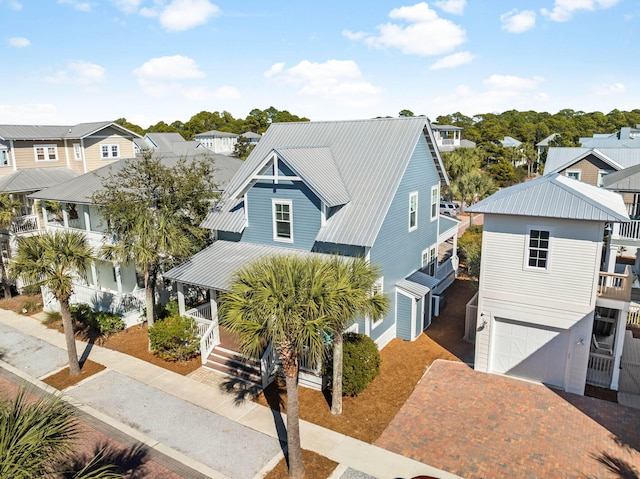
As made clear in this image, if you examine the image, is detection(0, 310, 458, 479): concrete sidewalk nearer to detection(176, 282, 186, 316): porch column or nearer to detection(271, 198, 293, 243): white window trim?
detection(176, 282, 186, 316): porch column

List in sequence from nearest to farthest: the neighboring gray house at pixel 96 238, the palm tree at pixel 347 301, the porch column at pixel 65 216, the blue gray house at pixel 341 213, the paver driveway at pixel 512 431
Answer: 1. the palm tree at pixel 347 301
2. the paver driveway at pixel 512 431
3. the blue gray house at pixel 341 213
4. the neighboring gray house at pixel 96 238
5. the porch column at pixel 65 216

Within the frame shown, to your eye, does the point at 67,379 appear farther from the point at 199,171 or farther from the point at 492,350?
the point at 492,350

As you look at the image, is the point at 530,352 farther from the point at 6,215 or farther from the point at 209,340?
the point at 6,215

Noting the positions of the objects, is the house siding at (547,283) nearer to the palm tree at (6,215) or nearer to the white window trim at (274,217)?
the white window trim at (274,217)

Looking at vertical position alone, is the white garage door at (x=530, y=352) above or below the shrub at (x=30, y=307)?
above

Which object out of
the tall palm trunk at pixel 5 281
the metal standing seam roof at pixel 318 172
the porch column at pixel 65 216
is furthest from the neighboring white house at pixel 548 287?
the tall palm trunk at pixel 5 281

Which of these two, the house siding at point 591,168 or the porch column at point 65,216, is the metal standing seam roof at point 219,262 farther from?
the house siding at point 591,168

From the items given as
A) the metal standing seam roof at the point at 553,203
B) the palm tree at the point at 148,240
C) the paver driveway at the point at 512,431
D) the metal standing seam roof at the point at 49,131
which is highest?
the metal standing seam roof at the point at 49,131

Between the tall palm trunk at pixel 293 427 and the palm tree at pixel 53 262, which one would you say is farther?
the palm tree at pixel 53 262

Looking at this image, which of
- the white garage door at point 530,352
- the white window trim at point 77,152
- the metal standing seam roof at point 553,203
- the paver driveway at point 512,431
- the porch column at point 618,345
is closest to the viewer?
the paver driveway at point 512,431
